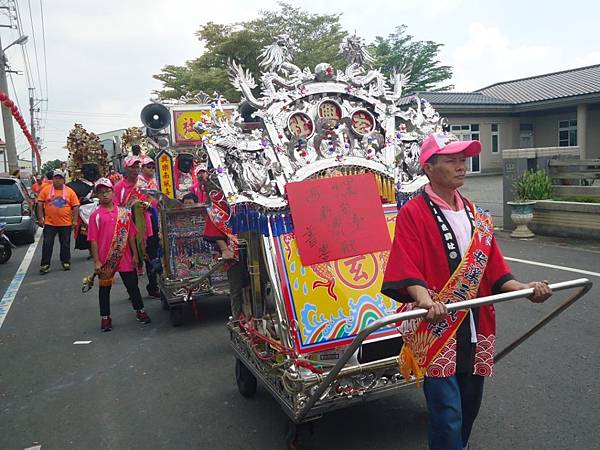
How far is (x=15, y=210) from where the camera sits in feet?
40.6

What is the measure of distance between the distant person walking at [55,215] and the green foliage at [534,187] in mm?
8225

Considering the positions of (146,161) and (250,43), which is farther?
(250,43)

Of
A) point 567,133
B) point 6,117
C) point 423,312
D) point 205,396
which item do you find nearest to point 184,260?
point 205,396

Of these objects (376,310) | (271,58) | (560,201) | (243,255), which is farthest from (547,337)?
(560,201)

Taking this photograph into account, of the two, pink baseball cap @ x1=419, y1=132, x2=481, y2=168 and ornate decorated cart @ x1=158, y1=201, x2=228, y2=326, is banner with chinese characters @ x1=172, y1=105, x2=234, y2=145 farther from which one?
pink baseball cap @ x1=419, y1=132, x2=481, y2=168

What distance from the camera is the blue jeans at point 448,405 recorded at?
230 centimetres

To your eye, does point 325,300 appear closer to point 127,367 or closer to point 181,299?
point 127,367

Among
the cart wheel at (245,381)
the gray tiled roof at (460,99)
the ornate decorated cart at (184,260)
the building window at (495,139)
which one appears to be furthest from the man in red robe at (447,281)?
the building window at (495,139)

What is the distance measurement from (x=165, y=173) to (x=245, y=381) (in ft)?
9.26

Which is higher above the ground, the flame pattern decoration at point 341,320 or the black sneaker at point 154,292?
the flame pattern decoration at point 341,320

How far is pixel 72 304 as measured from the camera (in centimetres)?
705

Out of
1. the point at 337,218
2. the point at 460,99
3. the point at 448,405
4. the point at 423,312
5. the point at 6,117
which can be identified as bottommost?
the point at 448,405

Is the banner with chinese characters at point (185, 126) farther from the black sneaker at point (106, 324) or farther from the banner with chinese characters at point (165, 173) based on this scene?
the black sneaker at point (106, 324)

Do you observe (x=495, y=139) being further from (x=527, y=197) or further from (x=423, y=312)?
(x=423, y=312)
